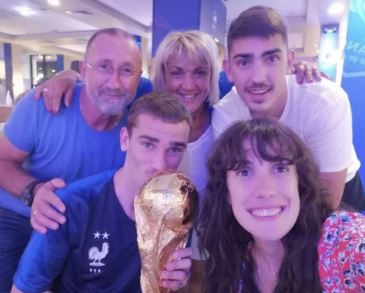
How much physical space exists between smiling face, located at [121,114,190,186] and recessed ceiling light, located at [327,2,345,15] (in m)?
5.82

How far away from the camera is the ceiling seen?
19.2 feet

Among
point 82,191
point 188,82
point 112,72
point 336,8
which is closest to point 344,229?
point 82,191

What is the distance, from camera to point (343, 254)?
2.47ft

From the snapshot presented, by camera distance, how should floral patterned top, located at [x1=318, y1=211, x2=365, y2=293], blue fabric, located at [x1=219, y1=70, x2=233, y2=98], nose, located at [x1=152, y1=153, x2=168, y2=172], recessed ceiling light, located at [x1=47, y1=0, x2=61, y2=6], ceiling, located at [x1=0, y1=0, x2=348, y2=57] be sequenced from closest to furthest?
floral patterned top, located at [x1=318, y1=211, x2=365, y2=293] → nose, located at [x1=152, y1=153, x2=168, y2=172] → blue fabric, located at [x1=219, y1=70, x2=233, y2=98] → recessed ceiling light, located at [x1=47, y1=0, x2=61, y2=6] → ceiling, located at [x1=0, y1=0, x2=348, y2=57]

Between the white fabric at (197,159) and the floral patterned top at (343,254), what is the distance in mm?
602

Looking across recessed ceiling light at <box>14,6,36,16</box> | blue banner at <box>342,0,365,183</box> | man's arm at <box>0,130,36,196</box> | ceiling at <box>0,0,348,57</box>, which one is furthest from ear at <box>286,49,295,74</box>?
recessed ceiling light at <box>14,6,36,16</box>

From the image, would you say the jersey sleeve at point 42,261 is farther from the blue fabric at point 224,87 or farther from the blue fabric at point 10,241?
the blue fabric at point 224,87

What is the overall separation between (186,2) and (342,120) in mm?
1807

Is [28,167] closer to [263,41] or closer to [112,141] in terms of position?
[112,141]

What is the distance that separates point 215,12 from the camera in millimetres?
3074

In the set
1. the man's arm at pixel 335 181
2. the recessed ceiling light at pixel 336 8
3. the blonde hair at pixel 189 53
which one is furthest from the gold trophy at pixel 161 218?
the recessed ceiling light at pixel 336 8

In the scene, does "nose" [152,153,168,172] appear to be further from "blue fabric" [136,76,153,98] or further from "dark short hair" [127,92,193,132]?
"blue fabric" [136,76,153,98]

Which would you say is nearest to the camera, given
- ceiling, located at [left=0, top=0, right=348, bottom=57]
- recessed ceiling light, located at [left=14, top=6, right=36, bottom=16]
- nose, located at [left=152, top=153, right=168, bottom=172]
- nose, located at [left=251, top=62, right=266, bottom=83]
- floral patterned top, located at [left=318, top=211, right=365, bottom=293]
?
floral patterned top, located at [left=318, top=211, right=365, bottom=293]

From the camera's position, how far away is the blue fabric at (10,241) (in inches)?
57.1
